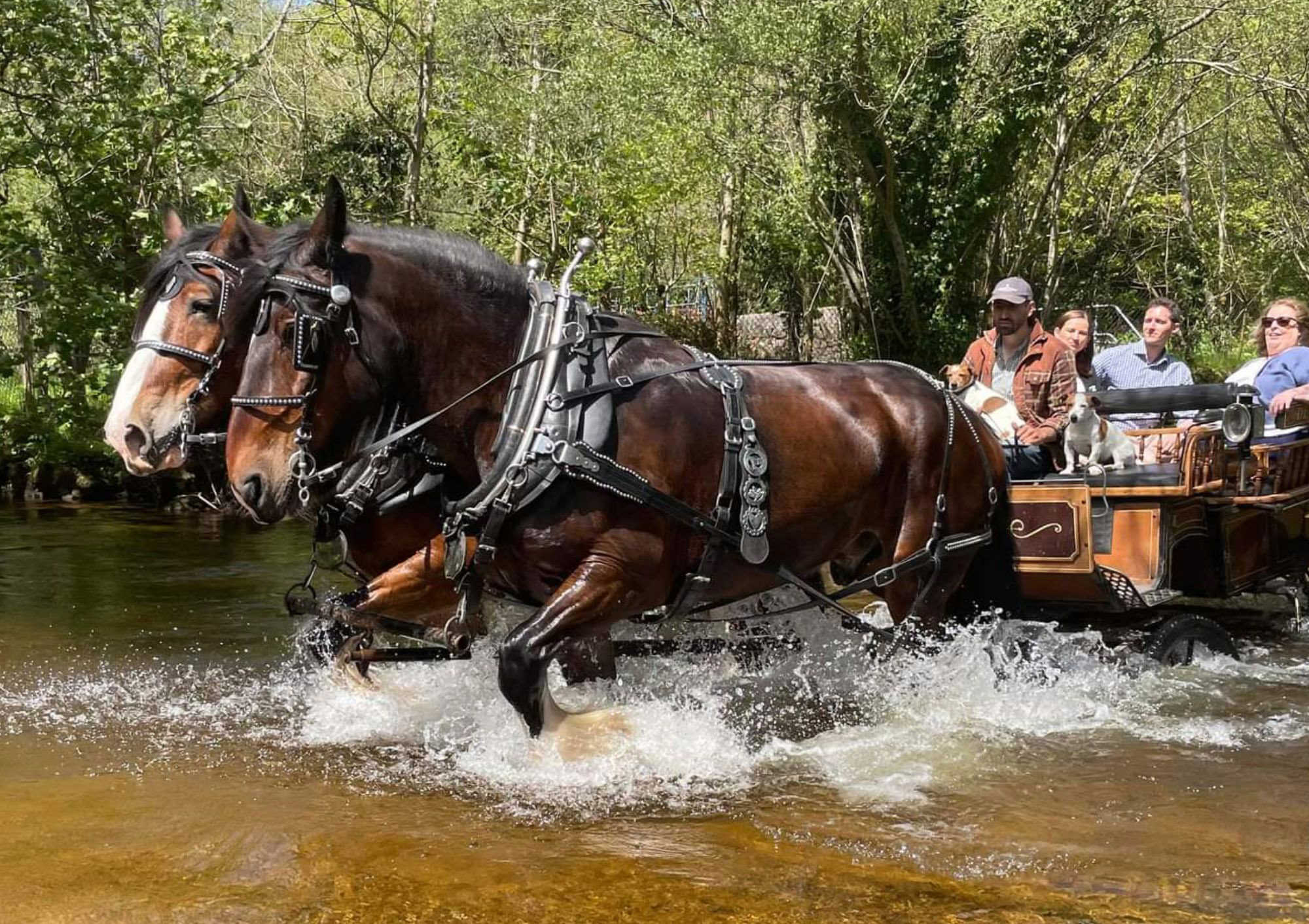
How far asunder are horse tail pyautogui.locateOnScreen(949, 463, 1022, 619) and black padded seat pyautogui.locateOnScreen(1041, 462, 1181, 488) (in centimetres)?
29

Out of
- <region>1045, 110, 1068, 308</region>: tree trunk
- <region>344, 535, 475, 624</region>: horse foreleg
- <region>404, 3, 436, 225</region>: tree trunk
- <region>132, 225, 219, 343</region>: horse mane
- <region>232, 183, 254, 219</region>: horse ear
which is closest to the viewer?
<region>132, 225, 219, 343</region>: horse mane

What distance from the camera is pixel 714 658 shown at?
5.79 meters

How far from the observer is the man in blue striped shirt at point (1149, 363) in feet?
23.8

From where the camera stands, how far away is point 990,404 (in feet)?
19.8

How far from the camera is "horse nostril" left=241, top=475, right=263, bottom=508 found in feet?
13.4

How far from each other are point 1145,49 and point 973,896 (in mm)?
14426

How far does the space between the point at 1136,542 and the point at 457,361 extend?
3374mm

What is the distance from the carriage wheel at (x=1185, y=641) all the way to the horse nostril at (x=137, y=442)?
4450 mm

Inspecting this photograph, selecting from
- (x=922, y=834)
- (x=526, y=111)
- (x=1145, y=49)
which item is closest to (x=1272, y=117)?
(x=1145, y=49)

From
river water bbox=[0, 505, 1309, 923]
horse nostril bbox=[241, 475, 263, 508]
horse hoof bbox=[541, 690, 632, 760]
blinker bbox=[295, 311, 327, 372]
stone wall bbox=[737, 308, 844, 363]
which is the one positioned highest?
stone wall bbox=[737, 308, 844, 363]

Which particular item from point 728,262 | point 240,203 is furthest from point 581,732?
point 728,262

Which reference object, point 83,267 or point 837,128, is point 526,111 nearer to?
point 837,128

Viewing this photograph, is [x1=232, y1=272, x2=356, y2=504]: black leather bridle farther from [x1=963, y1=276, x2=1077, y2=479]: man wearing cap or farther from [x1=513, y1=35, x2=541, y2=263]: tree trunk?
[x1=513, y1=35, x2=541, y2=263]: tree trunk

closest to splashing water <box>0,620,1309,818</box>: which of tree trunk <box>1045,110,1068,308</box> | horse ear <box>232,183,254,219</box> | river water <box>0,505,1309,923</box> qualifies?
river water <box>0,505,1309,923</box>
